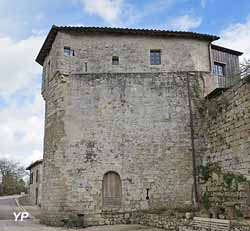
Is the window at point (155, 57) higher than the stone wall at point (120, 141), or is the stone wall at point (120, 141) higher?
the window at point (155, 57)

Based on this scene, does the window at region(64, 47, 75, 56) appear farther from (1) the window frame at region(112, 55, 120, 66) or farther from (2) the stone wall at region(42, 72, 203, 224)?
(1) the window frame at region(112, 55, 120, 66)

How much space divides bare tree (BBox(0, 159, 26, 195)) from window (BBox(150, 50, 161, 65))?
37.3 metres

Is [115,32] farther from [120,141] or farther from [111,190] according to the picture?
[111,190]

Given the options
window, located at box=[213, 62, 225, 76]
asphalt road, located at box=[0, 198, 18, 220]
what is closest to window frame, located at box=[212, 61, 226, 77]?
window, located at box=[213, 62, 225, 76]

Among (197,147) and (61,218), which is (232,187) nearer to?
(197,147)

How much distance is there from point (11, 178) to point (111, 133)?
40.4 metres

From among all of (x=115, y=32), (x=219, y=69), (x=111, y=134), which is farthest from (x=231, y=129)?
(x=115, y=32)

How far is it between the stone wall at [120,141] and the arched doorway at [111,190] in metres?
0.18

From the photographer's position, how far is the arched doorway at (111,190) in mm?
13695

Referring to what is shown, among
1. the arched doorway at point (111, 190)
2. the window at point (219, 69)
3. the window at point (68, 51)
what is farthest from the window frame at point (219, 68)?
the arched doorway at point (111, 190)

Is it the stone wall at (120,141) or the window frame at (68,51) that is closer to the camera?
the stone wall at (120,141)

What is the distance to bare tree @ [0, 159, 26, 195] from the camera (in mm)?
47000

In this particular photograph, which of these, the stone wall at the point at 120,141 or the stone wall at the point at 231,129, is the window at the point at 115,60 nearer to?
the stone wall at the point at 120,141

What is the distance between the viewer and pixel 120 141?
1433 centimetres
